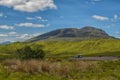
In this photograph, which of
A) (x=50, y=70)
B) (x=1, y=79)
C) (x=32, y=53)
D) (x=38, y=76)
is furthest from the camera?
(x=32, y=53)

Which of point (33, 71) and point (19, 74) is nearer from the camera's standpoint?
point (19, 74)

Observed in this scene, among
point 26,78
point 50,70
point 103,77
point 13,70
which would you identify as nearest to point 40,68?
point 50,70

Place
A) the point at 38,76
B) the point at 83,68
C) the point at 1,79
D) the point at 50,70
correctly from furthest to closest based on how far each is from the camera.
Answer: the point at 83,68 → the point at 50,70 → the point at 38,76 → the point at 1,79

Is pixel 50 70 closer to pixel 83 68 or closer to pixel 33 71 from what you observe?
pixel 33 71

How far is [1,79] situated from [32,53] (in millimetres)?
81369

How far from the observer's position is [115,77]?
3959 centimetres

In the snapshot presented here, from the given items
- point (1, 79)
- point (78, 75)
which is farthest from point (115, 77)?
point (1, 79)

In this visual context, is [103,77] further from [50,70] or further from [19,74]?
[19,74]

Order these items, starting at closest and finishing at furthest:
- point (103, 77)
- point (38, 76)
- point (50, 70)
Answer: point (38, 76), point (103, 77), point (50, 70)

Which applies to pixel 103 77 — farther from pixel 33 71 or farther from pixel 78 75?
pixel 33 71

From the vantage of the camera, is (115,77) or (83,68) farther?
(83,68)

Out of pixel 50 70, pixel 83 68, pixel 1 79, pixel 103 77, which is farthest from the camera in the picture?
pixel 83 68

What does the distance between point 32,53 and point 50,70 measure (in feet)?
244

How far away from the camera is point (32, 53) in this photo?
11406 centimetres
